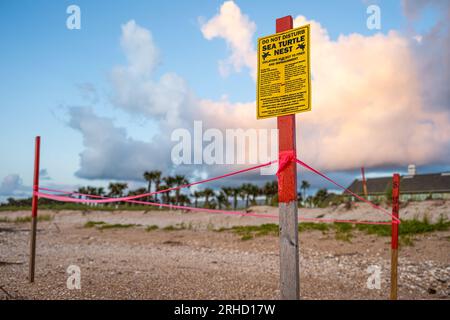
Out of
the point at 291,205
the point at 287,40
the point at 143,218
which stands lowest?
the point at 143,218

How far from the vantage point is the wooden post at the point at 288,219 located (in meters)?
4.22

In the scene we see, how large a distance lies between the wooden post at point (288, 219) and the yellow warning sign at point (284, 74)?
7.5 inches

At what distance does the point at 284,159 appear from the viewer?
14.0 ft

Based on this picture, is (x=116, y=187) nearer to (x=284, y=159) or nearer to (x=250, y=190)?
(x=250, y=190)

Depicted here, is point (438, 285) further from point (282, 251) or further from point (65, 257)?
point (65, 257)

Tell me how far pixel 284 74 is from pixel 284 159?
1.06 metres

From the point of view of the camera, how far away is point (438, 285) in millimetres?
8484

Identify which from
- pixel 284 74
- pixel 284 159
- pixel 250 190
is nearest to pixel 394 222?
pixel 284 159

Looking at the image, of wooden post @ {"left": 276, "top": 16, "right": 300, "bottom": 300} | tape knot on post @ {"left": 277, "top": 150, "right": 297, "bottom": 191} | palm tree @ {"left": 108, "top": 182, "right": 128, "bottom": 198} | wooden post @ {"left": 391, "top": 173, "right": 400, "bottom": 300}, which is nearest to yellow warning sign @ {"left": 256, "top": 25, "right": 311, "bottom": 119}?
wooden post @ {"left": 276, "top": 16, "right": 300, "bottom": 300}

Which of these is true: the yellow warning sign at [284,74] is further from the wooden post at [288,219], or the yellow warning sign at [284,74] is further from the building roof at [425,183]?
the building roof at [425,183]

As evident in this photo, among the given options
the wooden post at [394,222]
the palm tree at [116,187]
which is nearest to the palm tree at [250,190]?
the palm tree at [116,187]

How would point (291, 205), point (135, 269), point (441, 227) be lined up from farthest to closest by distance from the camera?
point (441, 227) → point (135, 269) → point (291, 205)
